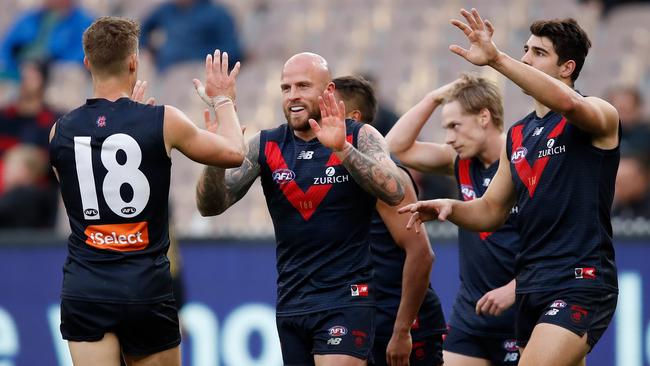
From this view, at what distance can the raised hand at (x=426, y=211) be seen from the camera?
7.45 meters

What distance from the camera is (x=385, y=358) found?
848cm

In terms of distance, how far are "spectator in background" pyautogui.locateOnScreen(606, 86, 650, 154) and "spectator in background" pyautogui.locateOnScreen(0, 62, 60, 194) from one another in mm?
6345

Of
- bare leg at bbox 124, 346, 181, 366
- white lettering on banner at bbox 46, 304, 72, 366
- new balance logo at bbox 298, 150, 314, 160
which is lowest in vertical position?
white lettering on banner at bbox 46, 304, 72, 366

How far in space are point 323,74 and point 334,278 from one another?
1.27m

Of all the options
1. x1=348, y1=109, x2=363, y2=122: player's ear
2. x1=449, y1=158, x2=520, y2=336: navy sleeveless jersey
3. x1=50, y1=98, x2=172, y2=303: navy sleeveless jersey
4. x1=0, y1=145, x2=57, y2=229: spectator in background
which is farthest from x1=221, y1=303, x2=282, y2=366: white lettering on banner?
x1=50, y1=98, x2=172, y2=303: navy sleeveless jersey

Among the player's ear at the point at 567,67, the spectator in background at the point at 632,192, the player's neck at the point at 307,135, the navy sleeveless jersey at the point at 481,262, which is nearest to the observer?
the player's ear at the point at 567,67

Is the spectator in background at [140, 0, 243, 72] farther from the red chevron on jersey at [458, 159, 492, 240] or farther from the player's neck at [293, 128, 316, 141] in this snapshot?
the player's neck at [293, 128, 316, 141]

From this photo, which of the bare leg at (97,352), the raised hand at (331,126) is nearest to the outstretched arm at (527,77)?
the raised hand at (331,126)

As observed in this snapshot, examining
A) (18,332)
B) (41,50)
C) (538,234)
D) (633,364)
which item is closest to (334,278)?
(538,234)

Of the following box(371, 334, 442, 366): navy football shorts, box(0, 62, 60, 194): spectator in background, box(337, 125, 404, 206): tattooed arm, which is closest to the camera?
box(337, 125, 404, 206): tattooed arm

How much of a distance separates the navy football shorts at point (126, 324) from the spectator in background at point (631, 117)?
7033 millimetres

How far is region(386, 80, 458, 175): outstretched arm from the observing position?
9344 millimetres

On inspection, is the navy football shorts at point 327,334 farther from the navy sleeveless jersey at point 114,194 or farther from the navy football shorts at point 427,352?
the navy football shorts at point 427,352

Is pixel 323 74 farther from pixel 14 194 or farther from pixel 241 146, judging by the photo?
pixel 14 194
